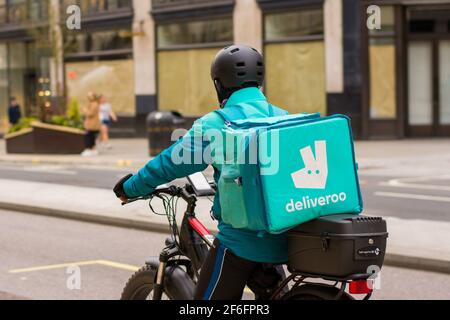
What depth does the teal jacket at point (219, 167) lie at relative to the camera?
11.9ft

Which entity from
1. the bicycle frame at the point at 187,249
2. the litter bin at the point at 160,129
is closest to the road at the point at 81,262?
the bicycle frame at the point at 187,249

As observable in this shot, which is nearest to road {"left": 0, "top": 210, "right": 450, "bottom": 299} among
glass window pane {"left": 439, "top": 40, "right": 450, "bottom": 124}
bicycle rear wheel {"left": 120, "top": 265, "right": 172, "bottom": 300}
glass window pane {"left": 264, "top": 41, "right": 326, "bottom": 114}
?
bicycle rear wheel {"left": 120, "top": 265, "right": 172, "bottom": 300}

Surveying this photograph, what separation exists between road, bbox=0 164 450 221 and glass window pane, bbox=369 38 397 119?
8.48 m

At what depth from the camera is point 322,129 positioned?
3.47 metres

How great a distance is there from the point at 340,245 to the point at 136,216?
289 inches

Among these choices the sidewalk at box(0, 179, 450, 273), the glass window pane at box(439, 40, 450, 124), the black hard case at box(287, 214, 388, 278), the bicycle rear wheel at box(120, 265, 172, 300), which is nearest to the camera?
the black hard case at box(287, 214, 388, 278)

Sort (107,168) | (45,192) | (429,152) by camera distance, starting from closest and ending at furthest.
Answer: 1. (45,192)
2. (107,168)
3. (429,152)

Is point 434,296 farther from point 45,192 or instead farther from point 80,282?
point 45,192

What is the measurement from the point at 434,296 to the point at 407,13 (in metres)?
20.2

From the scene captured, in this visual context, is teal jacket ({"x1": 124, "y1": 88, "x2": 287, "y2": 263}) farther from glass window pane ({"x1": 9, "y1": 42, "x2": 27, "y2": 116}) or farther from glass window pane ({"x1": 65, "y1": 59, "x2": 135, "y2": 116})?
glass window pane ({"x1": 9, "y1": 42, "x2": 27, "y2": 116})

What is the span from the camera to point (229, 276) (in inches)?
145

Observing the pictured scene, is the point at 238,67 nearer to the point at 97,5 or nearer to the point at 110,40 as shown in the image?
the point at 110,40

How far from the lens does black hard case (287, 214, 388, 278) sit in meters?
3.36

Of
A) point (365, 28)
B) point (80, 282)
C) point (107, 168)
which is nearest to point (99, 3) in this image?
point (365, 28)
